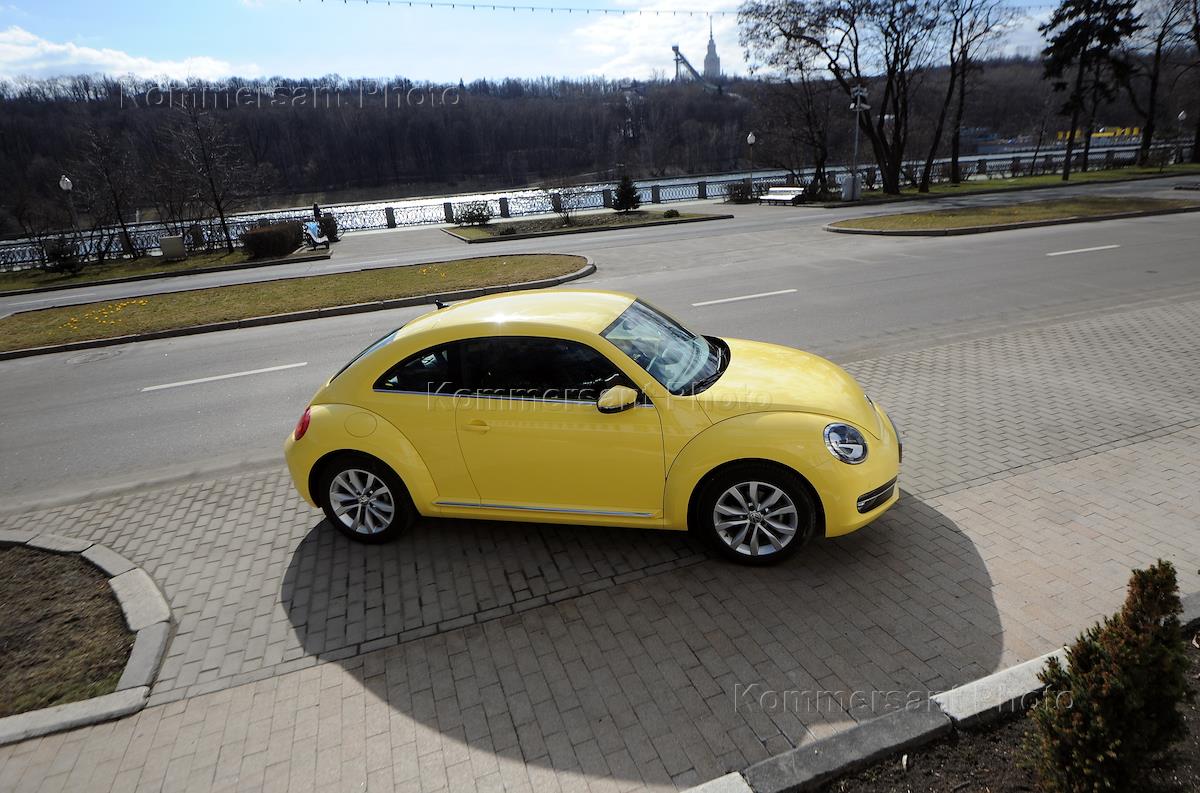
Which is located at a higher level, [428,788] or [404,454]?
[404,454]

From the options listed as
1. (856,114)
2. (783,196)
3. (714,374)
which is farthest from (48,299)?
(856,114)

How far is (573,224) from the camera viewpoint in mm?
29828

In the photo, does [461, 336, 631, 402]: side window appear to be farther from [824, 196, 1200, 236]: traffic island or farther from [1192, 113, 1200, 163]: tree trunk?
[1192, 113, 1200, 163]: tree trunk

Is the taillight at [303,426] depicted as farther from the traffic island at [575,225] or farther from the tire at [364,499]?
the traffic island at [575,225]

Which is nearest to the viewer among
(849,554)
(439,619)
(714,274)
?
(439,619)

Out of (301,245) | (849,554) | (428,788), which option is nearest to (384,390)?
(428,788)

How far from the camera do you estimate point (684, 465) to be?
158 inches

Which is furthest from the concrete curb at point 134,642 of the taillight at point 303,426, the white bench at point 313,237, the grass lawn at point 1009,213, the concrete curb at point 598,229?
the white bench at point 313,237

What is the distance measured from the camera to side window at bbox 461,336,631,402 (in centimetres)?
417

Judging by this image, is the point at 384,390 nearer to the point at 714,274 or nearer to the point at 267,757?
the point at 267,757

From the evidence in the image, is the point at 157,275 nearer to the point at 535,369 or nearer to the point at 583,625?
the point at 535,369

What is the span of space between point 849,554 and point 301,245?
96.6 feet

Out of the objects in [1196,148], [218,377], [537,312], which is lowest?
[218,377]

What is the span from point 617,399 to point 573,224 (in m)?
27.0
